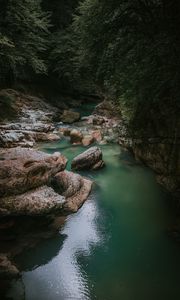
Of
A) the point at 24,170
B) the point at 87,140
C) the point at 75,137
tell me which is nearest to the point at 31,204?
the point at 24,170

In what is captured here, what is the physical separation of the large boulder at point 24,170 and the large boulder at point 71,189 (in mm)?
576

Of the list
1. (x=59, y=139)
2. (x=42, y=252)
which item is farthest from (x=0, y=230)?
(x=59, y=139)

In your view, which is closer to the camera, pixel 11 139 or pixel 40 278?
pixel 40 278

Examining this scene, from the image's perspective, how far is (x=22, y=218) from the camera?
37.1 ft

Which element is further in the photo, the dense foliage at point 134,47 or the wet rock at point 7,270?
the dense foliage at point 134,47

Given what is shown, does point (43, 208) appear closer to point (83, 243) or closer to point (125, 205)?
point (83, 243)

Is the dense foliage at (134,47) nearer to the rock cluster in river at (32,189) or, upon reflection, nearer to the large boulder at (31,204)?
the rock cluster in river at (32,189)

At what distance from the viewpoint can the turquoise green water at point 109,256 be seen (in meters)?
8.72

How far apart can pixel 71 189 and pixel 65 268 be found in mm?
3968

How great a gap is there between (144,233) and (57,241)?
273 cm

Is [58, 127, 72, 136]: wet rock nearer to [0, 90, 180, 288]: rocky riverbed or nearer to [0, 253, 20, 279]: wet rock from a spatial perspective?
[0, 90, 180, 288]: rocky riverbed

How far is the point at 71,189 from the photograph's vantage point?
13.2 meters

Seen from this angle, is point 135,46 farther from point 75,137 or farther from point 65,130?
point 65,130

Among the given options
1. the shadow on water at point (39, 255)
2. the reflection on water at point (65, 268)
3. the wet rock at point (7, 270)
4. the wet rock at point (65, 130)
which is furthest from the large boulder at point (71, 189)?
the wet rock at point (65, 130)
